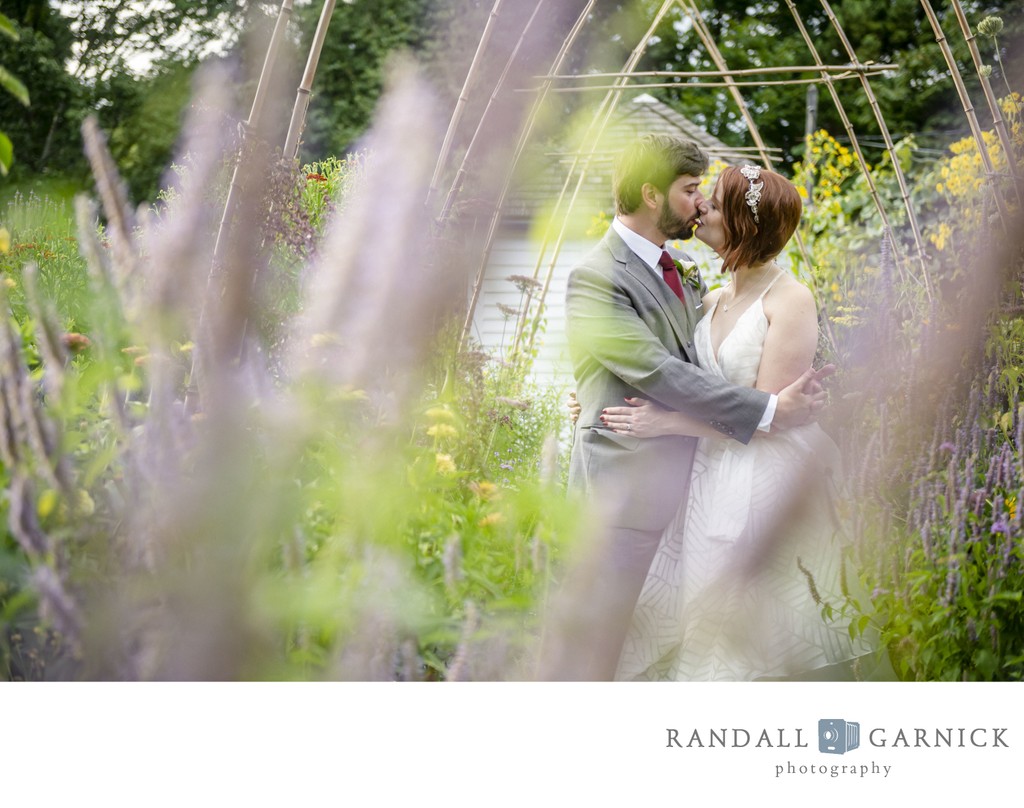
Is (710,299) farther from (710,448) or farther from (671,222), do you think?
(710,448)

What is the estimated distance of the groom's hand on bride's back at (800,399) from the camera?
1977 millimetres

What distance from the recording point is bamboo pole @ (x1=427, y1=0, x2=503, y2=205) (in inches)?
100

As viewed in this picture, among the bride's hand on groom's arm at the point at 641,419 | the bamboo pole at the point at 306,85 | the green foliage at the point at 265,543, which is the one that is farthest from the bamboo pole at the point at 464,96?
the green foliage at the point at 265,543

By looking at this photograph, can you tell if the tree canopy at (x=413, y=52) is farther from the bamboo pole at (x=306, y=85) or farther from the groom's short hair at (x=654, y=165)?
the groom's short hair at (x=654, y=165)

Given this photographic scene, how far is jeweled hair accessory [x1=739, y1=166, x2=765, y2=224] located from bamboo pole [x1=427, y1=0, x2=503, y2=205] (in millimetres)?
768

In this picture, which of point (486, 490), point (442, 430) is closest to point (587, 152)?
point (442, 430)

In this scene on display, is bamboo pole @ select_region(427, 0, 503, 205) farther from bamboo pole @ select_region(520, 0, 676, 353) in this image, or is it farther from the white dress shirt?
bamboo pole @ select_region(520, 0, 676, 353)

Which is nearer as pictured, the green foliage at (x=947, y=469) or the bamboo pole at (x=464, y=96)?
the green foliage at (x=947, y=469)

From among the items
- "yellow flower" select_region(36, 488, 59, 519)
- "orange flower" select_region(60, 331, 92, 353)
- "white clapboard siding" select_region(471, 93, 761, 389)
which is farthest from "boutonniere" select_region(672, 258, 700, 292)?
"white clapboard siding" select_region(471, 93, 761, 389)

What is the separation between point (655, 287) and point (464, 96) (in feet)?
3.10

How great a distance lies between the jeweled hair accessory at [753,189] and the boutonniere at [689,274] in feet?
1.02
